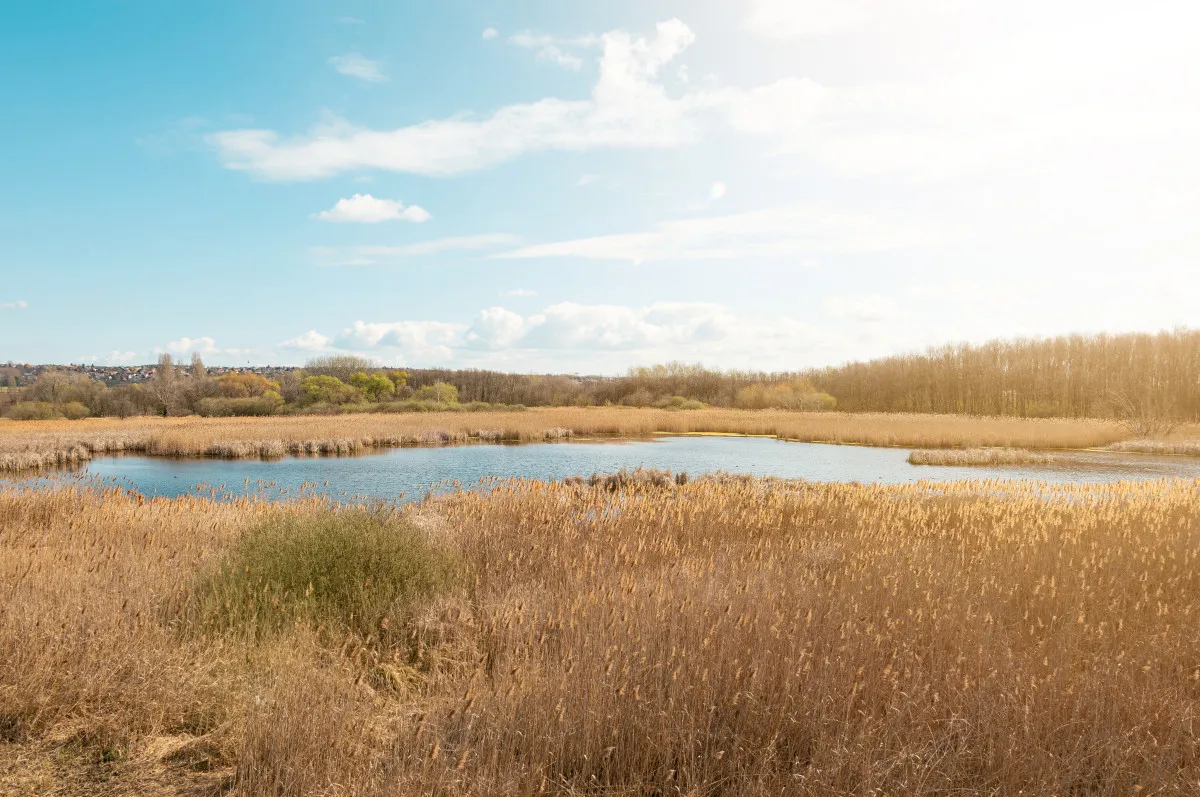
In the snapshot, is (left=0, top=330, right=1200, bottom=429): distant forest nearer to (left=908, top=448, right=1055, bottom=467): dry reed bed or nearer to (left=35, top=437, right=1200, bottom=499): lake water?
(left=908, top=448, right=1055, bottom=467): dry reed bed

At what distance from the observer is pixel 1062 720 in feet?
12.2

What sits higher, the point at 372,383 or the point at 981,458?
the point at 372,383

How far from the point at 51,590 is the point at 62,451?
27978 millimetres

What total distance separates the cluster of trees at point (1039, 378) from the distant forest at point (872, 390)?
104 mm

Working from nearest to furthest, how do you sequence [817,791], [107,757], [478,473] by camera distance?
[817,791] → [107,757] → [478,473]

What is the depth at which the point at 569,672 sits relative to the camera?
11.6 ft

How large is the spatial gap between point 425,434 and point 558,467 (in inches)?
538

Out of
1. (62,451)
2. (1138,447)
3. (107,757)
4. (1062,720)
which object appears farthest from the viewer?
(1138,447)

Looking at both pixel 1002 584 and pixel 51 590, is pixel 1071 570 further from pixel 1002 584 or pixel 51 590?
pixel 51 590

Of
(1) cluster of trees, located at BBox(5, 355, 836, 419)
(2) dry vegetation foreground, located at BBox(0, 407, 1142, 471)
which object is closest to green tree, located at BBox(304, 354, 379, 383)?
(1) cluster of trees, located at BBox(5, 355, 836, 419)

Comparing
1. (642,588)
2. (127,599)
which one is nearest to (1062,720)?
(642,588)

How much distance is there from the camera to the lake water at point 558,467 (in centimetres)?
2030

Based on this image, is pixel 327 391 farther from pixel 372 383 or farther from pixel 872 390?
pixel 872 390

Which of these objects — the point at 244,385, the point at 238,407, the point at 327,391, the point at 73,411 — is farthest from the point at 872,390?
the point at 73,411
